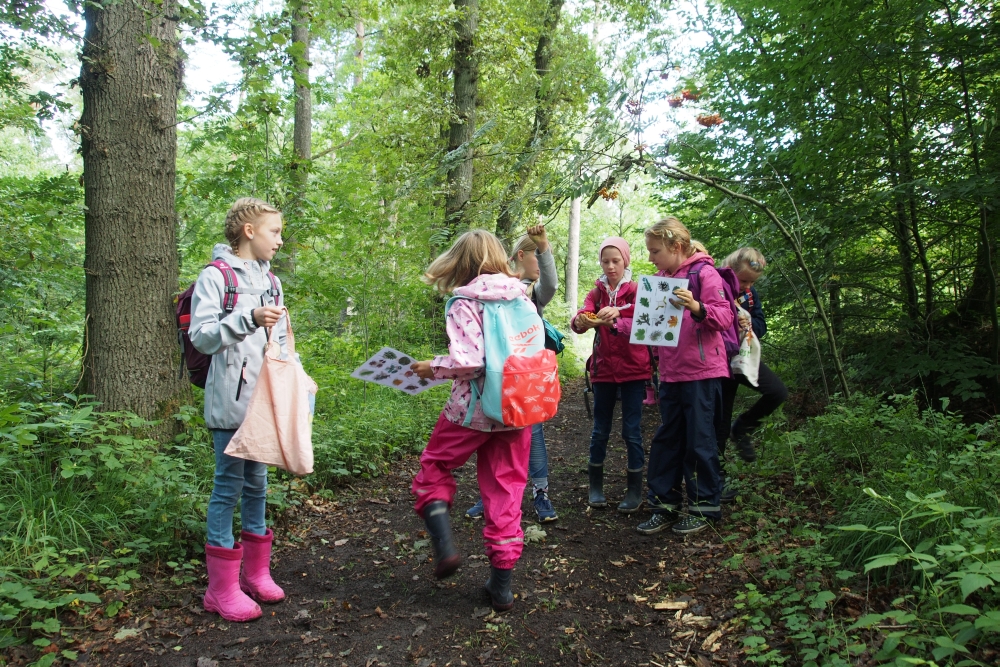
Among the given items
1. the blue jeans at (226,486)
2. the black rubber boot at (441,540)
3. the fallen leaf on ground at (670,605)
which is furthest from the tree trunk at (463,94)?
the fallen leaf on ground at (670,605)

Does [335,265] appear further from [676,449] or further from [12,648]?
[12,648]

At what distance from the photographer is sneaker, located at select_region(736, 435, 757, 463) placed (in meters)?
5.23

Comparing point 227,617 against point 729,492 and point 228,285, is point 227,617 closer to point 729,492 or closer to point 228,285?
point 228,285

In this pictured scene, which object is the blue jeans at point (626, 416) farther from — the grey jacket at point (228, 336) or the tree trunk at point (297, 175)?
the tree trunk at point (297, 175)

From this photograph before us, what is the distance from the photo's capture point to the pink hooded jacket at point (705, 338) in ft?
13.3

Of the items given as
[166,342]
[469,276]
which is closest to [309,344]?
[166,342]

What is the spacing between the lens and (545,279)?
14.6ft

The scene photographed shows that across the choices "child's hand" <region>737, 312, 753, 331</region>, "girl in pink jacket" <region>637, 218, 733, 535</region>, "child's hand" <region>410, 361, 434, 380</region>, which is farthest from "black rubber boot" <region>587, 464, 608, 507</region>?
"child's hand" <region>410, 361, 434, 380</region>

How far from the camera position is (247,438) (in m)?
3.06

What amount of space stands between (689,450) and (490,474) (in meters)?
1.54

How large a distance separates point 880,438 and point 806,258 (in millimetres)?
2295

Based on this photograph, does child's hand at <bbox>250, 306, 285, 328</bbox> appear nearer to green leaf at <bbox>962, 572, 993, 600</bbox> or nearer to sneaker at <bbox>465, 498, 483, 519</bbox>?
sneaker at <bbox>465, 498, 483, 519</bbox>

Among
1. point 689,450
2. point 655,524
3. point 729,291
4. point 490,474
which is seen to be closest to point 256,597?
point 490,474

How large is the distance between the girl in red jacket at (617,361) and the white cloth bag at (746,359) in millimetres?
709
